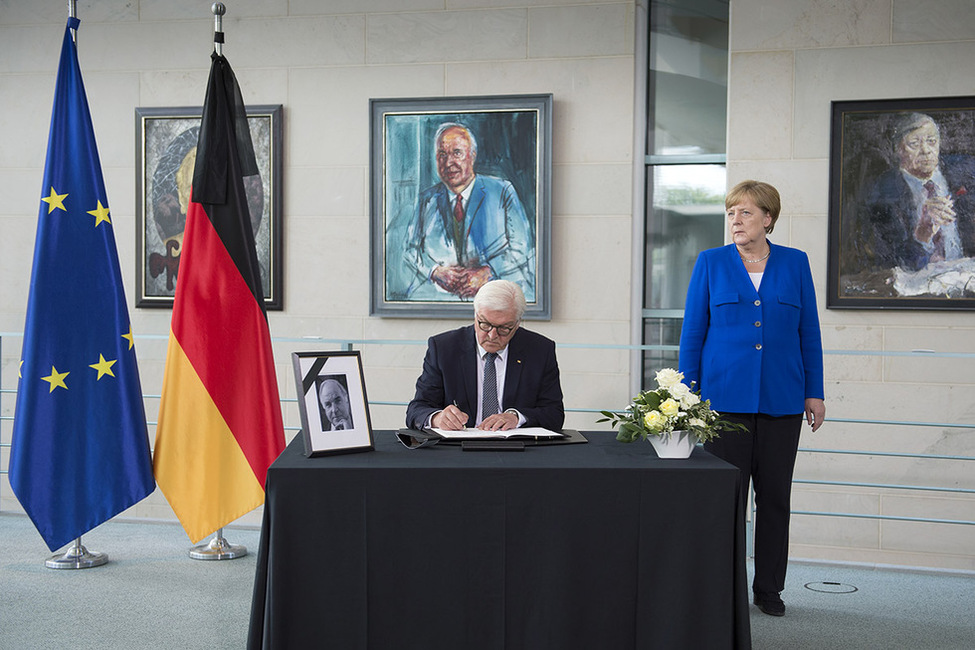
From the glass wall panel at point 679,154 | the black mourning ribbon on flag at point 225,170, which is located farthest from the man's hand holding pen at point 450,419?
the glass wall panel at point 679,154

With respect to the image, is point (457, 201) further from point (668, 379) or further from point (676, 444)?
point (676, 444)

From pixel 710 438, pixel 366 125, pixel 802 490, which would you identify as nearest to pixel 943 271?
pixel 802 490

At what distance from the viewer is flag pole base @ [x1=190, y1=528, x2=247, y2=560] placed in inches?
148

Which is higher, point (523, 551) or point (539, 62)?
point (539, 62)

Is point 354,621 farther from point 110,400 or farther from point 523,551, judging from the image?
point 110,400

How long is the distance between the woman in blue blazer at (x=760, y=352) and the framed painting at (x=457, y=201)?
60.8 inches

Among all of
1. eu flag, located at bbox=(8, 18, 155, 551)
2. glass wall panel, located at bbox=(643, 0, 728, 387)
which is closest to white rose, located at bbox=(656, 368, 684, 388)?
eu flag, located at bbox=(8, 18, 155, 551)

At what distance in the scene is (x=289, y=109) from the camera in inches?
184

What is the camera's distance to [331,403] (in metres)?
2.29

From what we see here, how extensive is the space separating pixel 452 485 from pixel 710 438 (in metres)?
0.65

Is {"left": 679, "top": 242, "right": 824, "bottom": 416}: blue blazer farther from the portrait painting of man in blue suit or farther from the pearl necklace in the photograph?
the portrait painting of man in blue suit

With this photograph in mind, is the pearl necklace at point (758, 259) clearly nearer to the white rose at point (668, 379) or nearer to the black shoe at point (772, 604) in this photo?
the white rose at point (668, 379)

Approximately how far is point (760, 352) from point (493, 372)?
2.79 feet

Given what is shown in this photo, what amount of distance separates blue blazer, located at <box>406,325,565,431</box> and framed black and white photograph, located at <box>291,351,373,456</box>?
483 mm
